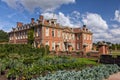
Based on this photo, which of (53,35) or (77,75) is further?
(53,35)

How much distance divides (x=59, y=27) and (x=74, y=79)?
3216 cm

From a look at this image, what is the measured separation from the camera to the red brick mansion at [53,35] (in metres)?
37.0

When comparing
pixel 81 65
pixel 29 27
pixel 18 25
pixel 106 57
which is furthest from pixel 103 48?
pixel 18 25

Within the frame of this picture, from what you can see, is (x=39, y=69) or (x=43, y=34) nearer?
(x=39, y=69)

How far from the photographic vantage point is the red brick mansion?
3697 cm

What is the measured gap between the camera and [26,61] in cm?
1387

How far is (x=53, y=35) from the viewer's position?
128 feet

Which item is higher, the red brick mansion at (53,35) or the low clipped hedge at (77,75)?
the red brick mansion at (53,35)

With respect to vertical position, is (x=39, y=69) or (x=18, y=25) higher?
(x=18, y=25)

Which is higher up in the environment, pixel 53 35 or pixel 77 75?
pixel 53 35

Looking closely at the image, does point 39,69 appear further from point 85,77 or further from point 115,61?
point 115,61

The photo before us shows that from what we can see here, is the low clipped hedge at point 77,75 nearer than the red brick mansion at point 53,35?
Yes

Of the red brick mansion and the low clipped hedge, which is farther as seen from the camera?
the red brick mansion

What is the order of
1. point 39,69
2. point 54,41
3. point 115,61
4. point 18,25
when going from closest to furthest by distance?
point 39,69 → point 115,61 → point 54,41 → point 18,25
